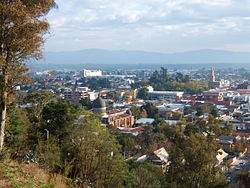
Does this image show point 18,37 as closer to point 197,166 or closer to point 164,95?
point 197,166

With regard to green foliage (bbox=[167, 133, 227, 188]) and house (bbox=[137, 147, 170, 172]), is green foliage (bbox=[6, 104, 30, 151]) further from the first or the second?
house (bbox=[137, 147, 170, 172])

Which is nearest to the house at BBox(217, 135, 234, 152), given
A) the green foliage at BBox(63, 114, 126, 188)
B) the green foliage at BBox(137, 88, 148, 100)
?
the green foliage at BBox(63, 114, 126, 188)

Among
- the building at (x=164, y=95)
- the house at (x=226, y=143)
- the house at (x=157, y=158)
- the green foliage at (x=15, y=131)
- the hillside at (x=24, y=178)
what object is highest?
the hillside at (x=24, y=178)

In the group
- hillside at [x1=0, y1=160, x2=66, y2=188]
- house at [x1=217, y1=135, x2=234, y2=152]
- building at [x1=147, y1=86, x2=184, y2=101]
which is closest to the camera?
hillside at [x1=0, y1=160, x2=66, y2=188]

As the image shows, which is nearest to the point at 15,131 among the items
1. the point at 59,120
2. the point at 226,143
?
the point at 59,120

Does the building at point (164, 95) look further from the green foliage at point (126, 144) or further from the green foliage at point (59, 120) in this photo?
the green foliage at point (59, 120)

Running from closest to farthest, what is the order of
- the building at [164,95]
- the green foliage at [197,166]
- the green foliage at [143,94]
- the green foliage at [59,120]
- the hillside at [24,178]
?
1. the hillside at [24,178]
2. the green foliage at [197,166]
3. the green foliage at [59,120]
4. the building at [164,95]
5. the green foliage at [143,94]

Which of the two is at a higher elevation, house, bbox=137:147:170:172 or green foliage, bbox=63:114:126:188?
green foliage, bbox=63:114:126:188

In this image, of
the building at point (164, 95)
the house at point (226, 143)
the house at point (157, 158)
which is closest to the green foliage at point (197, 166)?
the house at point (157, 158)
